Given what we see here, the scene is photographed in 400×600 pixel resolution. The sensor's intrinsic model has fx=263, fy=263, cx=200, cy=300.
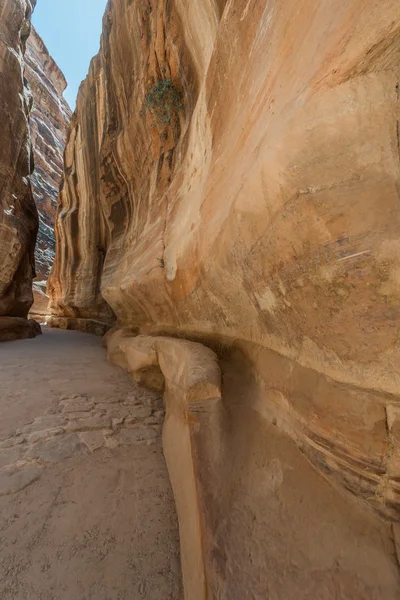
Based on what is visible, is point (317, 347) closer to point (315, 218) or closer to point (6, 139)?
point (315, 218)

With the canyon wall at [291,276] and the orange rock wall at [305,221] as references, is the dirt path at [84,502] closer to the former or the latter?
the canyon wall at [291,276]

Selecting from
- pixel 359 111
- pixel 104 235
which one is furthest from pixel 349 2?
pixel 104 235

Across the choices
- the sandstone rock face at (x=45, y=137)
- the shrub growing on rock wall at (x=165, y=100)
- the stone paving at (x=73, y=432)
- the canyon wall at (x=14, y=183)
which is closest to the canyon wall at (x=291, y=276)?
the stone paving at (x=73, y=432)

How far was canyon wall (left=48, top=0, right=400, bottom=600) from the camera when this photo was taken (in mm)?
1102

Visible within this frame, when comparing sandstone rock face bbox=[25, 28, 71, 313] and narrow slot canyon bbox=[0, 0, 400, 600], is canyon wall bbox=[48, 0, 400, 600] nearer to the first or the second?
narrow slot canyon bbox=[0, 0, 400, 600]

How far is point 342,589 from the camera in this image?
1092 millimetres

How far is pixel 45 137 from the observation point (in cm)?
3228

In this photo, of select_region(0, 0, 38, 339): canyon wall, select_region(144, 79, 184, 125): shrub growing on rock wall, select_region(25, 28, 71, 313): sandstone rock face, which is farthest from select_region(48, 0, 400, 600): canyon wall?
select_region(25, 28, 71, 313): sandstone rock face

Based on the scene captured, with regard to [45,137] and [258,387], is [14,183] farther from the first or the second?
[45,137]

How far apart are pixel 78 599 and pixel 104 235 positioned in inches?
415

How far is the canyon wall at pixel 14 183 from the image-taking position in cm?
844

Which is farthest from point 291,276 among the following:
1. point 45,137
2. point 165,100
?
point 45,137

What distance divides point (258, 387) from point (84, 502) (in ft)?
4.85

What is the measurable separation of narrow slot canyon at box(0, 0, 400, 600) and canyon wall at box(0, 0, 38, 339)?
20.5ft
